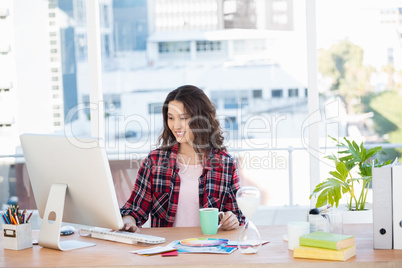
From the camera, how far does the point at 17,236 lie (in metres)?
2.11

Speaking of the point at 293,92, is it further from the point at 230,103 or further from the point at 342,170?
the point at 342,170

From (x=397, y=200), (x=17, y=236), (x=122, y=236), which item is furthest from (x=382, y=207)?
(x=17, y=236)

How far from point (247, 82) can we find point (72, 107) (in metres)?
1.39

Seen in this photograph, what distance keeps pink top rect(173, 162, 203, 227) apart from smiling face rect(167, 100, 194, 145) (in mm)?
159

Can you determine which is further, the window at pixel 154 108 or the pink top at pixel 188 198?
the window at pixel 154 108

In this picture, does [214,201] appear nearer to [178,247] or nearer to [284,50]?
[178,247]

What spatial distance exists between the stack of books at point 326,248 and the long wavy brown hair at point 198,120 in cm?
101

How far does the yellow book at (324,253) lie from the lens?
5.90ft

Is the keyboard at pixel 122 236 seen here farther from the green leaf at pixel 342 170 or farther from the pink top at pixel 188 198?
the green leaf at pixel 342 170

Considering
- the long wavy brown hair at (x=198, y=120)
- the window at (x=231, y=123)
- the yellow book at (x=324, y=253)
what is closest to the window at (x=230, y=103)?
the window at (x=231, y=123)

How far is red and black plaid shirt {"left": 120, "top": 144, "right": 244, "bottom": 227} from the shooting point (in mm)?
2711

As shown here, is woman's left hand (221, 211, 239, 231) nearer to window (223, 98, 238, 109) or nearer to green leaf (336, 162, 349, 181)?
green leaf (336, 162, 349, 181)

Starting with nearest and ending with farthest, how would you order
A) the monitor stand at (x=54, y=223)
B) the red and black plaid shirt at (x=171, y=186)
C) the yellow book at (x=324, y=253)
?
the yellow book at (x=324, y=253)
the monitor stand at (x=54, y=223)
the red and black plaid shirt at (x=171, y=186)

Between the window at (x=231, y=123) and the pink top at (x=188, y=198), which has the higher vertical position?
the window at (x=231, y=123)
